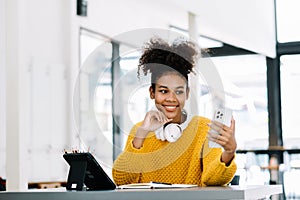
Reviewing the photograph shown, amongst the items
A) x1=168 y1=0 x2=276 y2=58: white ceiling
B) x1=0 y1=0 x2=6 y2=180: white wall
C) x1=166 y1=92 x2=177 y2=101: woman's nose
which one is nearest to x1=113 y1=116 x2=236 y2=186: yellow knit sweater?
x1=166 y1=92 x2=177 y2=101: woman's nose

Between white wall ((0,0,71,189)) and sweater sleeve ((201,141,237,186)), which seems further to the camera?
white wall ((0,0,71,189))

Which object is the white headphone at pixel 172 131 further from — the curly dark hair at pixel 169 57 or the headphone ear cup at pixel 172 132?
the curly dark hair at pixel 169 57

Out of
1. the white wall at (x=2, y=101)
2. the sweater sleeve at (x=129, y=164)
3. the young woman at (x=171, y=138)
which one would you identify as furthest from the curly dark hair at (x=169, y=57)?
the white wall at (x=2, y=101)

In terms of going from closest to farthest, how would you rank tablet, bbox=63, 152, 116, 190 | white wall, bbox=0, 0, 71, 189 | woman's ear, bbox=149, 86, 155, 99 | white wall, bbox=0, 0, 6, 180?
tablet, bbox=63, 152, 116, 190 → woman's ear, bbox=149, 86, 155, 99 → white wall, bbox=0, 0, 6, 180 → white wall, bbox=0, 0, 71, 189

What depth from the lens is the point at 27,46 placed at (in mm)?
6223

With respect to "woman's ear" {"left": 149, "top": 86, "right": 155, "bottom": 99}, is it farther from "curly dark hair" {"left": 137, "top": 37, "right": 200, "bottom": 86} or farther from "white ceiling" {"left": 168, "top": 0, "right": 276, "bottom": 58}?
"white ceiling" {"left": 168, "top": 0, "right": 276, "bottom": 58}

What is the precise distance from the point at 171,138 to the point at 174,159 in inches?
4.2

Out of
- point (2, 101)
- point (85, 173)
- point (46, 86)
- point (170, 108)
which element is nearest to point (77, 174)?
point (85, 173)

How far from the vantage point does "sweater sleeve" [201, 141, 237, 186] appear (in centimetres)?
231

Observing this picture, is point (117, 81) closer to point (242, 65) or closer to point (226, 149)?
point (226, 149)

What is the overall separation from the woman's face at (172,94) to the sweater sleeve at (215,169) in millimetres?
167

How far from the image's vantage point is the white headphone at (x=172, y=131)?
93.9 inches

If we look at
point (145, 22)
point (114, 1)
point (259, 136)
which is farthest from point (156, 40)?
point (259, 136)

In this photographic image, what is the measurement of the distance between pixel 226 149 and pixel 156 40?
46 cm
